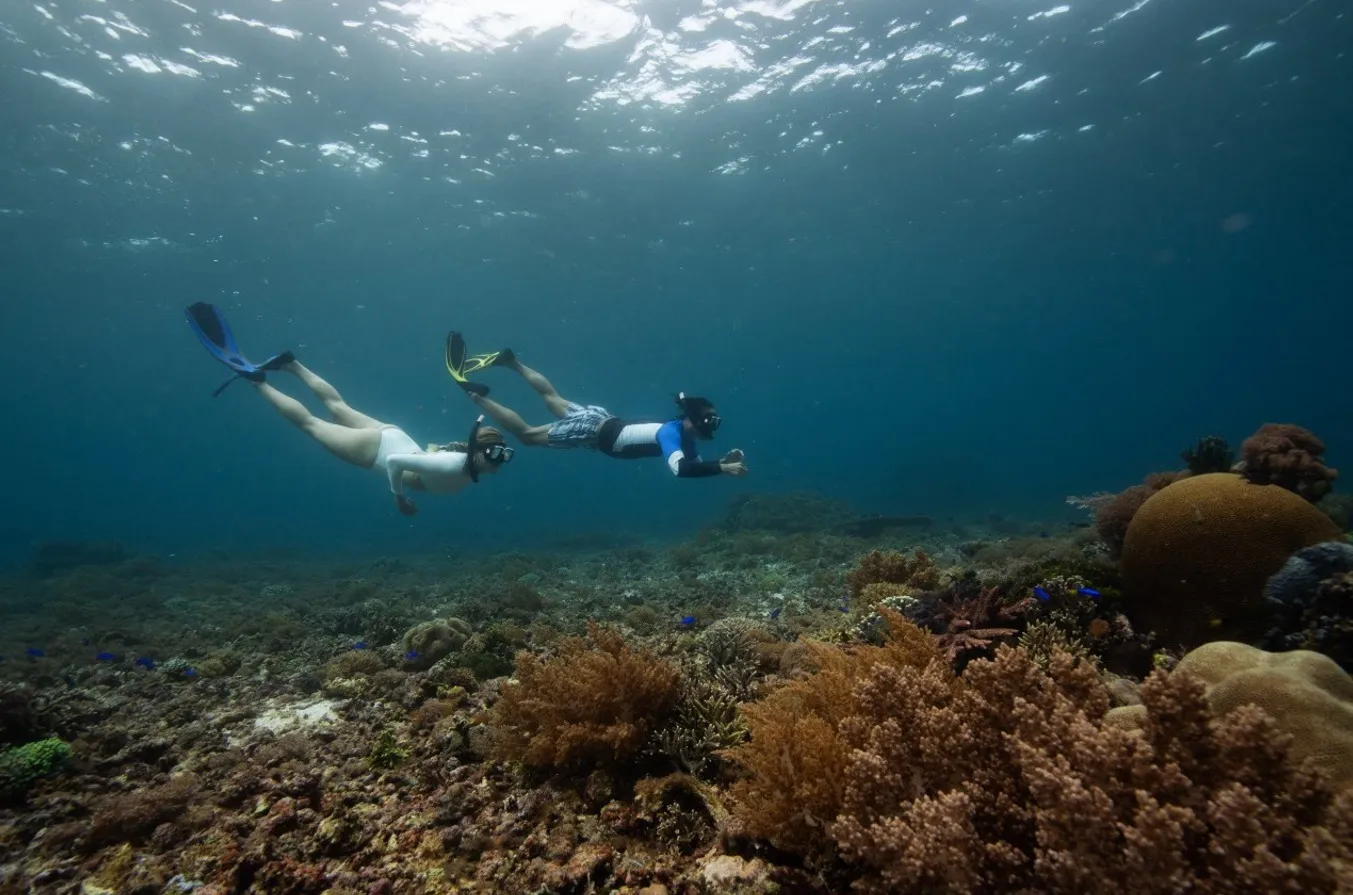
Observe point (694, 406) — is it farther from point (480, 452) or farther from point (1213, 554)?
point (1213, 554)

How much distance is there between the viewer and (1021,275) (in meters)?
51.5

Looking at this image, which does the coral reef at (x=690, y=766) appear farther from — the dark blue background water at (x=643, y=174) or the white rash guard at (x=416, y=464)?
the dark blue background water at (x=643, y=174)

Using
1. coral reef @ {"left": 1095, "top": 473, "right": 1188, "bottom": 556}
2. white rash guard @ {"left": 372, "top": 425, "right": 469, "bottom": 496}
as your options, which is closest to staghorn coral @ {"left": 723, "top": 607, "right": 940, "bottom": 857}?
coral reef @ {"left": 1095, "top": 473, "right": 1188, "bottom": 556}

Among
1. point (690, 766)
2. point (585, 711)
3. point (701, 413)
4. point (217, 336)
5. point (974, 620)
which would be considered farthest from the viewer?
point (217, 336)

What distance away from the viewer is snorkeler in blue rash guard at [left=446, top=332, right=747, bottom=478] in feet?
30.3

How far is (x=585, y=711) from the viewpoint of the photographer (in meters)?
4.22

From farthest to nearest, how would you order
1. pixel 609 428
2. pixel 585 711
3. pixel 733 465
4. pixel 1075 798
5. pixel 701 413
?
1. pixel 609 428
2. pixel 701 413
3. pixel 733 465
4. pixel 585 711
5. pixel 1075 798

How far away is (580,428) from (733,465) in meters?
4.00

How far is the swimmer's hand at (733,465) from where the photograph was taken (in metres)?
8.77

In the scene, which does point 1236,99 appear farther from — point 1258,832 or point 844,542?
point 1258,832

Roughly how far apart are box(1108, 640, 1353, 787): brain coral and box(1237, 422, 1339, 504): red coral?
3.80 meters

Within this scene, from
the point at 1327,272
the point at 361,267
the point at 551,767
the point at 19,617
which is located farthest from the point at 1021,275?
the point at 19,617

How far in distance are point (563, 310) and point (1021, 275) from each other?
42347 mm

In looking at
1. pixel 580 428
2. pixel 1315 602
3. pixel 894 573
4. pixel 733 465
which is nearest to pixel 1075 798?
pixel 1315 602
